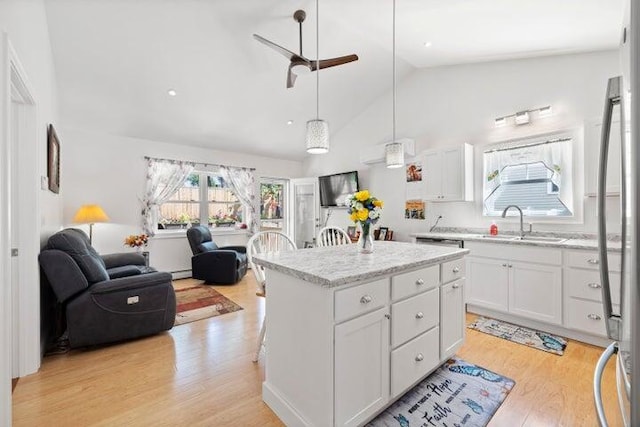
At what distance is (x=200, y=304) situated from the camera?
12.3 feet

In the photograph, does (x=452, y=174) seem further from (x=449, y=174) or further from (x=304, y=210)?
(x=304, y=210)

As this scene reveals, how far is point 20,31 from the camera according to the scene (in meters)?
1.93

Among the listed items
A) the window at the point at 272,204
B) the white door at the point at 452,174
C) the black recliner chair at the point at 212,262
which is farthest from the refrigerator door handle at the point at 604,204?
the window at the point at 272,204

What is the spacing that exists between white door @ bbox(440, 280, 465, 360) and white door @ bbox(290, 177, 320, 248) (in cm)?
415

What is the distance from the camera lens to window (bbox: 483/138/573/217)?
3.32m

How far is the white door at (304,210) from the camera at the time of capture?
6227 mm

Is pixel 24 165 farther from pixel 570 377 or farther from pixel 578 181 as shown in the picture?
pixel 578 181

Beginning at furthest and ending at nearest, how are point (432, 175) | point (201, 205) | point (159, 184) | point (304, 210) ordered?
1. point (304, 210)
2. point (201, 205)
3. point (159, 184)
4. point (432, 175)

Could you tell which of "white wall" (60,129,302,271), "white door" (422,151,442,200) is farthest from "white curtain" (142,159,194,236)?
"white door" (422,151,442,200)

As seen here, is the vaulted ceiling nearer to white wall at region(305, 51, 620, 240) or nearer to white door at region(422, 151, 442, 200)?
white wall at region(305, 51, 620, 240)

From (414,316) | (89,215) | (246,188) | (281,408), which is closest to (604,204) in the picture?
(414,316)

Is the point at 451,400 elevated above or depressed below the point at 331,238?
below

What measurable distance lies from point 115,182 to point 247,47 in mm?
3038

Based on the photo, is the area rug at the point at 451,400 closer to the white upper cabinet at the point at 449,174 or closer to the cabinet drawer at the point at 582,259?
the cabinet drawer at the point at 582,259
